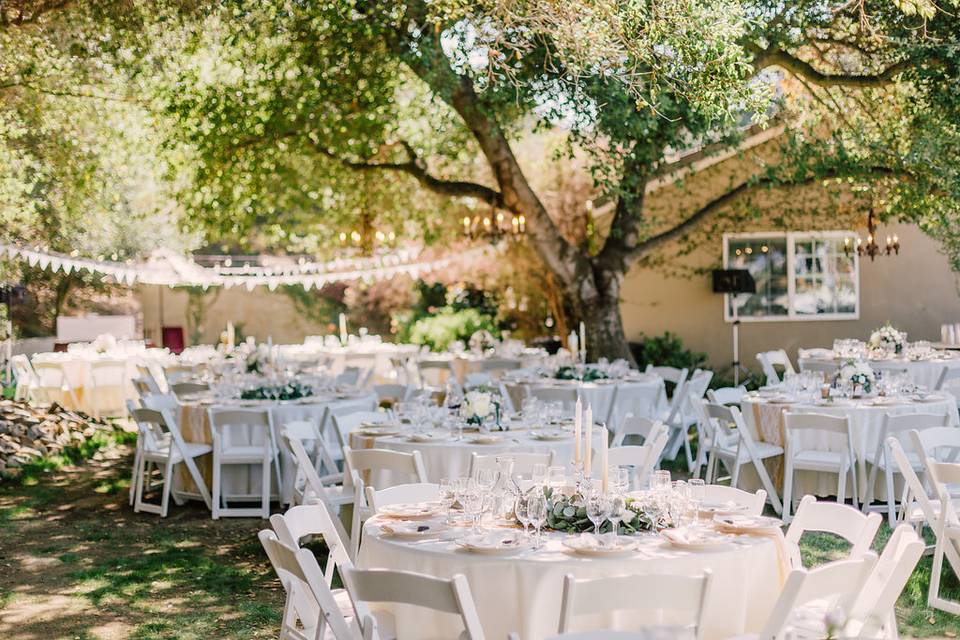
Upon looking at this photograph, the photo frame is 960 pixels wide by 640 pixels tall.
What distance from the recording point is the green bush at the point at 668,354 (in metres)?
17.4

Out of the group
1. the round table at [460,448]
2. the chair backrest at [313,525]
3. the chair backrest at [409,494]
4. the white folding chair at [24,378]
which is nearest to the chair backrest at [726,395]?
the round table at [460,448]

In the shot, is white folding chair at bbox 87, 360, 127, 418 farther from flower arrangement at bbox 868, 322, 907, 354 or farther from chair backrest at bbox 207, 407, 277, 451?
flower arrangement at bbox 868, 322, 907, 354

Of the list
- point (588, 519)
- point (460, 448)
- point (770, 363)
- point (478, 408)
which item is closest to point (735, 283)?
point (770, 363)

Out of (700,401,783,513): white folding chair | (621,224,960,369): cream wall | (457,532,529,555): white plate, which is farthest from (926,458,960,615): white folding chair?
(621,224,960,369): cream wall

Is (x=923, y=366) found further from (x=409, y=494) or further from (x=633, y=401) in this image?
(x=409, y=494)

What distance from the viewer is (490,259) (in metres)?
19.8

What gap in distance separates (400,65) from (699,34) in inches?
261

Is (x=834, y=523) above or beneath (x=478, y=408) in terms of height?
beneath

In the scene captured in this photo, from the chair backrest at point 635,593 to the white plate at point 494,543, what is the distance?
2.21 ft

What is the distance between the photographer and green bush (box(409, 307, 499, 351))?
20.2m

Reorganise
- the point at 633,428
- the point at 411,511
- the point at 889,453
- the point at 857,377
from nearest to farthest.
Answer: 1. the point at 411,511
2. the point at 633,428
3. the point at 889,453
4. the point at 857,377

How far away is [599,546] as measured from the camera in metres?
4.10

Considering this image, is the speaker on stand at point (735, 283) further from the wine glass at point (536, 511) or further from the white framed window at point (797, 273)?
the wine glass at point (536, 511)

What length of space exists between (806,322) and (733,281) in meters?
1.82
